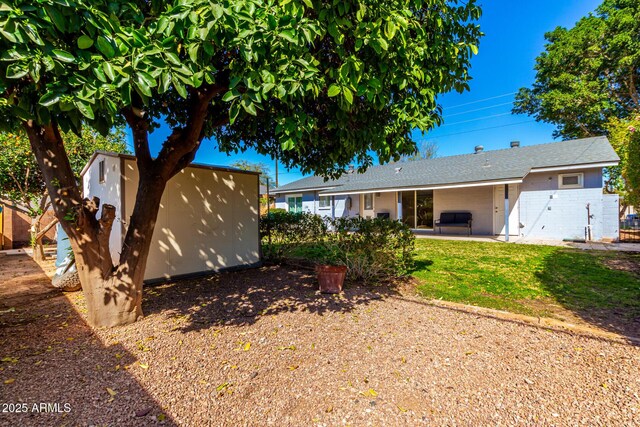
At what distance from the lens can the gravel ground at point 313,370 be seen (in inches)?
85.9

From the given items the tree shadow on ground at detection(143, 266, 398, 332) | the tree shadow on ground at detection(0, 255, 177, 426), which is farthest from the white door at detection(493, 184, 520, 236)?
the tree shadow on ground at detection(0, 255, 177, 426)

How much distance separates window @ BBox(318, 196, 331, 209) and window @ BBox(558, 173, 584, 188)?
12.0 meters

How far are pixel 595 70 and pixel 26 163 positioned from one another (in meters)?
28.0

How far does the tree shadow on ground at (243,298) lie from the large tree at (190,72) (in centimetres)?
77

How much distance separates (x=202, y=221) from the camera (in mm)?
6578

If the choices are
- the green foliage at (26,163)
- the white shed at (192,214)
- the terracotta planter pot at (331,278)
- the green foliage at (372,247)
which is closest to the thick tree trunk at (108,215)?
the white shed at (192,214)

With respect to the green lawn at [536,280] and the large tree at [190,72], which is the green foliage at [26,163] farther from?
the green lawn at [536,280]

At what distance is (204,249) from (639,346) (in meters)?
6.97

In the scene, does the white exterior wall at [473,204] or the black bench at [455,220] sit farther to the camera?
the black bench at [455,220]

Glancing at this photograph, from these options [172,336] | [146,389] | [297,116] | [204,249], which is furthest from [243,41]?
[204,249]

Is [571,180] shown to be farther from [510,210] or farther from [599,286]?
[599,286]

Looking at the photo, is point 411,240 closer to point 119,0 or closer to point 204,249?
point 204,249

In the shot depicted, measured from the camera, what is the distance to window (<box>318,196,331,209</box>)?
1964cm

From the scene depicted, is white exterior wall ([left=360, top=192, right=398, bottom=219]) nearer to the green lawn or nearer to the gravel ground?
the green lawn
